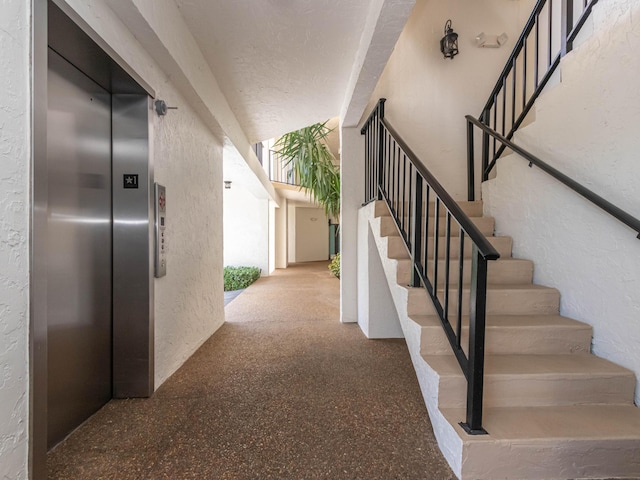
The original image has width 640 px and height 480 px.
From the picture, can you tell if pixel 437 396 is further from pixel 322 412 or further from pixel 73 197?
pixel 73 197

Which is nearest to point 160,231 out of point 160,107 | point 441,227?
point 160,107

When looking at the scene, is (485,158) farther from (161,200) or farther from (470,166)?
(161,200)

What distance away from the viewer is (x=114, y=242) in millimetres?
1797

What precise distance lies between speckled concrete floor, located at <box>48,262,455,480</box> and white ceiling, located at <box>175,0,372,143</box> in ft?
8.04

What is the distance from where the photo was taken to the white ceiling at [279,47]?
1835mm

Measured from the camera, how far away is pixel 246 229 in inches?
331

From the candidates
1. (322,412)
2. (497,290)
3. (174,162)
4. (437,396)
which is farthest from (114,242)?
(497,290)

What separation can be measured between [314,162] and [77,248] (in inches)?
179

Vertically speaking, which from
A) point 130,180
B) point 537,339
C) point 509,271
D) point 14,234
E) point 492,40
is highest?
point 492,40

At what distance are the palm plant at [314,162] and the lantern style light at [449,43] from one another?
2.68 metres

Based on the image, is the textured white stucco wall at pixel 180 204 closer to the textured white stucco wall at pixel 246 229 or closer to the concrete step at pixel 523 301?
the concrete step at pixel 523 301

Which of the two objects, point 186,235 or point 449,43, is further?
point 449,43

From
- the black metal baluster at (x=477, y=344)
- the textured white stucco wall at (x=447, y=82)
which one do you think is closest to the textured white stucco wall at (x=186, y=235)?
the black metal baluster at (x=477, y=344)

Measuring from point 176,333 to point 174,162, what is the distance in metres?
1.30
